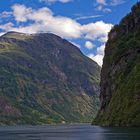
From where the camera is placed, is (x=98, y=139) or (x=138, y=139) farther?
(x=98, y=139)

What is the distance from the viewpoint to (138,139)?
389 ft

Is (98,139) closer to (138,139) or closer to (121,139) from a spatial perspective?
(121,139)

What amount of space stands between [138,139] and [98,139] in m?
22.6

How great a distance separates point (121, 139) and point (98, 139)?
398 inches

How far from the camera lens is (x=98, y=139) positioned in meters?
138

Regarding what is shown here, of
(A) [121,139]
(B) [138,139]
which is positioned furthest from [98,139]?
(B) [138,139]

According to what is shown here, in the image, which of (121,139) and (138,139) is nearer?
(138,139)

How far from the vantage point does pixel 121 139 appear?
13112 centimetres

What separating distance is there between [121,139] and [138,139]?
13164 mm
